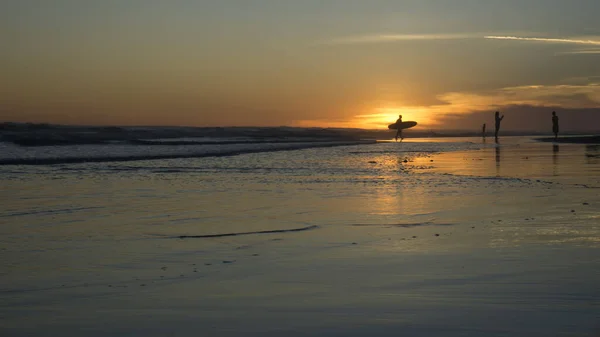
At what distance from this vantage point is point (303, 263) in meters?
7.51

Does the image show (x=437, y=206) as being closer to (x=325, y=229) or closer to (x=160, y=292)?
(x=325, y=229)

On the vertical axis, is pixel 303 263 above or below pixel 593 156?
below

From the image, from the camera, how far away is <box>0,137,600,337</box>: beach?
5.35 m

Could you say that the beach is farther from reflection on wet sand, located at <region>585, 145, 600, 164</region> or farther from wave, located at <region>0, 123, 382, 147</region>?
wave, located at <region>0, 123, 382, 147</region>

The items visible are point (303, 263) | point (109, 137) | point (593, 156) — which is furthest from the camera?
point (109, 137)

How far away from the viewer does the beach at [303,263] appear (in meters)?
5.35

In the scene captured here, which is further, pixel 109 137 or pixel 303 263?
pixel 109 137

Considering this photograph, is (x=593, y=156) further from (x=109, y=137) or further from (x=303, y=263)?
(x=109, y=137)

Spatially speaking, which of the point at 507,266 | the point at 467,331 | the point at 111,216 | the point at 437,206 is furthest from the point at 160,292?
the point at 437,206

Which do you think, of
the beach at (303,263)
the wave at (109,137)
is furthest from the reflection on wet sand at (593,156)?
the wave at (109,137)

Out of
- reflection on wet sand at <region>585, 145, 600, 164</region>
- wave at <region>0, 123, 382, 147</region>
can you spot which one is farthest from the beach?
wave at <region>0, 123, 382, 147</region>

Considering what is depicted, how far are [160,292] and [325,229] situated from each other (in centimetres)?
405

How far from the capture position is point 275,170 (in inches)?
915

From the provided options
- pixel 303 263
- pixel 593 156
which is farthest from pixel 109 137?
pixel 303 263
